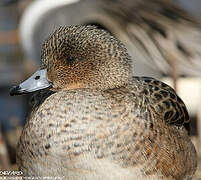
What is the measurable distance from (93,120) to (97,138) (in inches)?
3.4

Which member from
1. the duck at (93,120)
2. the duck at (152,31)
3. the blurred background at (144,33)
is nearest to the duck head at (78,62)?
the duck at (93,120)

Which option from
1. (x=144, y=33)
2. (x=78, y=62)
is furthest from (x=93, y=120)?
(x=144, y=33)

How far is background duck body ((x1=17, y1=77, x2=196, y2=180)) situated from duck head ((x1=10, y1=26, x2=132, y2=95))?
2.2 inches

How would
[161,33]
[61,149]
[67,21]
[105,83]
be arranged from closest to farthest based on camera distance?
[61,149], [105,83], [161,33], [67,21]

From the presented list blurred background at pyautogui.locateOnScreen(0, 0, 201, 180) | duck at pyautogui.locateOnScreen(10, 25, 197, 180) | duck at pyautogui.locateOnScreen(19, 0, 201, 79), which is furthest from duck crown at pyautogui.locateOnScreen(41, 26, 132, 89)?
duck at pyautogui.locateOnScreen(19, 0, 201, 79)

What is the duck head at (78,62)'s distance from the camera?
280cm

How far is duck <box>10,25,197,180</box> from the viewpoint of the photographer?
2666mm

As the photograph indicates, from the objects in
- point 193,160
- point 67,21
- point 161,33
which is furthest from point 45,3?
point 193,160

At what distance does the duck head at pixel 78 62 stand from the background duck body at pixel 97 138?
6cm

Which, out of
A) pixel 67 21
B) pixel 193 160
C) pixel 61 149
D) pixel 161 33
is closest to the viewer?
pixel 61 149

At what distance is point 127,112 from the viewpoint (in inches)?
108

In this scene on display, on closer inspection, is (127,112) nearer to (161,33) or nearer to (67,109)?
(67,109)

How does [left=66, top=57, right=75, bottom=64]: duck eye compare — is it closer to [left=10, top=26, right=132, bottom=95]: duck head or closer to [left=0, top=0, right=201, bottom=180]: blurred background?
[left=10, top=26, right=132, bottom=95]: duck head

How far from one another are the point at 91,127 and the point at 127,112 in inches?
7.8
